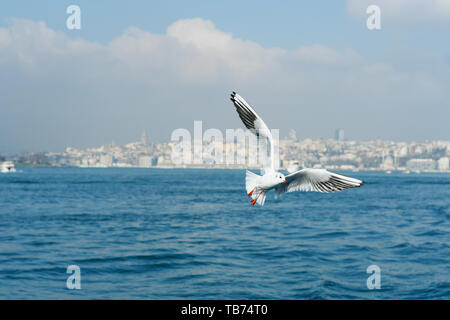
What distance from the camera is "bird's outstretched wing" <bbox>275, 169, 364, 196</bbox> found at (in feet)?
13.6

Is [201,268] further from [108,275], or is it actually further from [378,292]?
[378,292]

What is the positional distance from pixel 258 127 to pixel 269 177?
54cm

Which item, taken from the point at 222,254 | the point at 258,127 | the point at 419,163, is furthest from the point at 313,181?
the point at 419,163

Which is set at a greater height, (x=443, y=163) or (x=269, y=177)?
(x=443, y=163)

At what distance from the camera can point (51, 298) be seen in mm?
13125

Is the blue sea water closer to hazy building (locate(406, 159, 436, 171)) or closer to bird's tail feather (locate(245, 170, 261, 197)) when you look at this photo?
bird's tail feather (locate(245, 170, 261, 197))

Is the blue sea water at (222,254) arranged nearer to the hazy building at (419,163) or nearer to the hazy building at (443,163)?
the hazy building at (419,163)

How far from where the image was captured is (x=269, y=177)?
4062 millimetres

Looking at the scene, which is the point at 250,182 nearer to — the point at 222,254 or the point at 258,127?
the point at 258,127

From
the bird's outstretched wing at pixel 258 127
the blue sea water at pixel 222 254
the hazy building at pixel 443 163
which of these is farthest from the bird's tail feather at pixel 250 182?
the hazy building at pixel 443 163

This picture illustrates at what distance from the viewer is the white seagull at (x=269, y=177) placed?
4.02 meters

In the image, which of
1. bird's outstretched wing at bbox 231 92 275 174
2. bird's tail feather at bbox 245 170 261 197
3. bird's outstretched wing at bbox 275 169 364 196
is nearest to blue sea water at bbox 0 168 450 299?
bird's outstretched wing at bbox 275 169 364 196
